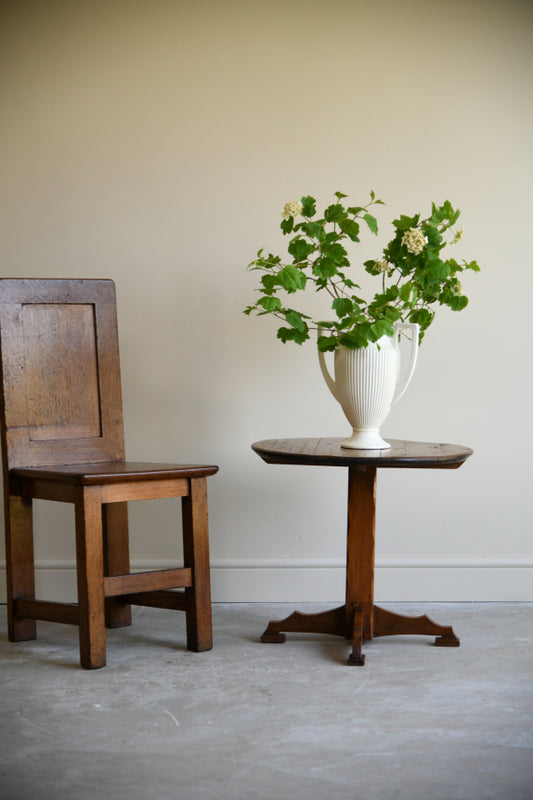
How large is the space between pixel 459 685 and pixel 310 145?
6.47 ft

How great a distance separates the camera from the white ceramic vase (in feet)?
8.18

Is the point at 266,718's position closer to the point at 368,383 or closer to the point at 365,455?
the point at 365,455

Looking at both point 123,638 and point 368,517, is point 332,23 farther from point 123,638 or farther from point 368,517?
point 123,638

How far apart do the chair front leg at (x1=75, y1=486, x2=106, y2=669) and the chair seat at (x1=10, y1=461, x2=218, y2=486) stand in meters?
0.04

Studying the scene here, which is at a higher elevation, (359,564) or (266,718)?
(359,564)

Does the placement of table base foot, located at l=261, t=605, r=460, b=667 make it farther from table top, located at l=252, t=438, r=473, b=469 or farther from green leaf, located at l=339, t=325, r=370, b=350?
green leaf, located at l=339, t=325, r=370, b=350

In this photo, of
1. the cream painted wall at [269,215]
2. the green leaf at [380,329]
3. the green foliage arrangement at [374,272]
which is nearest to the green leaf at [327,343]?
the green foliage arrangement at [374,272]

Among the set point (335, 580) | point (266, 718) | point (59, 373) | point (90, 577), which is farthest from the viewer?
point (335, 580)

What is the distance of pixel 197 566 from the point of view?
2.57 meters

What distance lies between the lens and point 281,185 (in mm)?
3197

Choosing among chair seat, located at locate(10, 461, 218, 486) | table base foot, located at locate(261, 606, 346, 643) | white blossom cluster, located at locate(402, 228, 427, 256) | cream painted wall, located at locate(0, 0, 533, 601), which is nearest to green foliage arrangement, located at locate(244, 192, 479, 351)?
white blossom cluster, located at locate(402, 228, 427, 256)

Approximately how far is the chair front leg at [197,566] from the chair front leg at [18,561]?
0.52 metres

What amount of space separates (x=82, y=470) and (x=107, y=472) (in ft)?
0.46

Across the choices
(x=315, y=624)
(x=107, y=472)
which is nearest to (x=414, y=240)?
(x=107, y=472)
